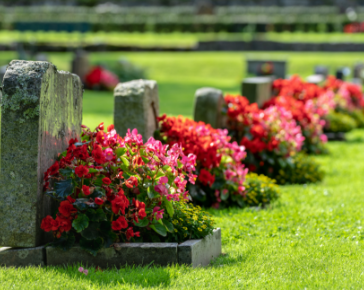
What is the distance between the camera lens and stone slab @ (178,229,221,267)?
11.7 ft

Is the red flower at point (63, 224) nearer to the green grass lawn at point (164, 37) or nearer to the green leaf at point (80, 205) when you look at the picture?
the green leaf at point (80, 205)

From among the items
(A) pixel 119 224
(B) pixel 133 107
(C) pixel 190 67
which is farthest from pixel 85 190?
(C) pixel 190 67

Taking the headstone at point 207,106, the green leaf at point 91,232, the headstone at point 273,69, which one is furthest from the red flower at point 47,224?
the headstone at point 273,69

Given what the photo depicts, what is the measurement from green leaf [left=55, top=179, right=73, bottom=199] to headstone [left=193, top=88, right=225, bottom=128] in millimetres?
3392

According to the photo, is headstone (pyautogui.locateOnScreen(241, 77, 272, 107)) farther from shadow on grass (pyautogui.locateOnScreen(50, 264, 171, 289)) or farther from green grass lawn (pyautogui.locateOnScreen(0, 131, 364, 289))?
shadow on grass (pyautogui.locateOnScreen(50, 264, 171, 289))

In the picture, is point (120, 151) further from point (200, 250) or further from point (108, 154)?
point (200, 250)

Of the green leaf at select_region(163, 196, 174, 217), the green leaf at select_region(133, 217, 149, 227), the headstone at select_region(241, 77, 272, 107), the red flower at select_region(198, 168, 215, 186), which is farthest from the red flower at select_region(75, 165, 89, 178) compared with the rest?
the headstone at select_region(241, 77, 272, 107)

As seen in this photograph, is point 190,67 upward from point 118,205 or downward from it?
downward

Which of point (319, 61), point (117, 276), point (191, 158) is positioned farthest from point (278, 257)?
point (319, 61)

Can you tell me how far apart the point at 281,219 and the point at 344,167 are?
3438mm

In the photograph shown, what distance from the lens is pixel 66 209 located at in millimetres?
3490

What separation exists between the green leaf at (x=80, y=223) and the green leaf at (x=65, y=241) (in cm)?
17

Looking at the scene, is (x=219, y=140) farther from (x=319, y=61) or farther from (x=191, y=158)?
(x=319, y=61)

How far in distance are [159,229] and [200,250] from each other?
339 mm
